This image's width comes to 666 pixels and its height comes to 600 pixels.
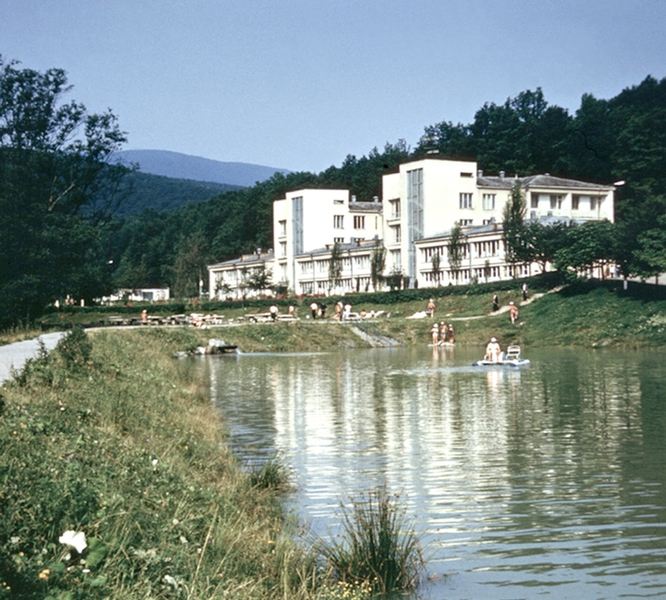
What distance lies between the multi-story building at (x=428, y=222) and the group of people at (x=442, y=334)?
21780 millimetres

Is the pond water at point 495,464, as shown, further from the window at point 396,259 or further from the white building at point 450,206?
the window at point 396,259

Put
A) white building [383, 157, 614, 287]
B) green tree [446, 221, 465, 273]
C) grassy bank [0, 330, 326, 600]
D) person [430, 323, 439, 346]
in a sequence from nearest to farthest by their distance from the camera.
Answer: grassy bank [0, 330, 326, 600] → person [430, 323, 439, 346] → green tree [446, 221, 465, 273] → white building [383, 157, 614, 287]

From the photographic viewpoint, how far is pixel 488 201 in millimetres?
111750

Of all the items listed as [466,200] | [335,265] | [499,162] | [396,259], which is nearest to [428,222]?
[466,200]

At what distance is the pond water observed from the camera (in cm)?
1098

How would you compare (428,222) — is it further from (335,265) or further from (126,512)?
(126,512)

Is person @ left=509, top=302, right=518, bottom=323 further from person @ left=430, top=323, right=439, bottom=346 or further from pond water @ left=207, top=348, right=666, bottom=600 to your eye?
pond water @ left=207, top=348, right=666, bottom=600

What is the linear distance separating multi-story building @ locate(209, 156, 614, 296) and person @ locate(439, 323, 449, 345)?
21440 millimetres

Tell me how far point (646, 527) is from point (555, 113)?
447ft

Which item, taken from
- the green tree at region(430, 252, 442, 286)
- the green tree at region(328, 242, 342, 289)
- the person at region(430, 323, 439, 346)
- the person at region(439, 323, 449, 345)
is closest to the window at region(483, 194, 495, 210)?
the green tree at region(430, 252, 442, 286)

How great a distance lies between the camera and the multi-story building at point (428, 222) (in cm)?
9806

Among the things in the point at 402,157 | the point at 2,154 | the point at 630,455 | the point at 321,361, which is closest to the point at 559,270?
the point at 321,361

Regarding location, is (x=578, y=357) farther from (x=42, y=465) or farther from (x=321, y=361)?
(x=42, y=465)

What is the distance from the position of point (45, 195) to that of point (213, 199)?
134m
